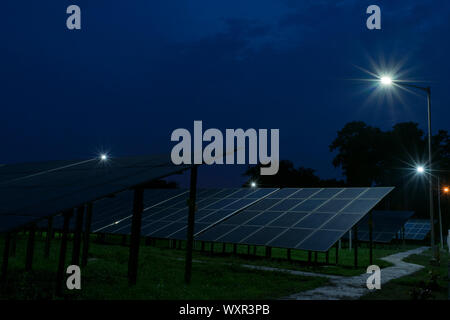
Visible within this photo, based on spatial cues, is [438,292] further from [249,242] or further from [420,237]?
[420,237]

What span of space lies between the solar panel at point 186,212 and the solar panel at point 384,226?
13.1 meters

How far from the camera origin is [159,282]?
10.7 meters

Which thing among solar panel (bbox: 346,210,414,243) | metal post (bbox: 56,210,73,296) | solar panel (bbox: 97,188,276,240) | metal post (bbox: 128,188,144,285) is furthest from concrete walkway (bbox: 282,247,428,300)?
solar panel (bbox: 346,210,414,243)

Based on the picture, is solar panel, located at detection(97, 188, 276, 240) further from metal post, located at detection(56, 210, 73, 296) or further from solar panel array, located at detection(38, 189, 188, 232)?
metal post, located at detection(56, 210, 73, 296)

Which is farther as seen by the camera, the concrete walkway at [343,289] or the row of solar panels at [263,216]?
the row of solar panels at [263,216]

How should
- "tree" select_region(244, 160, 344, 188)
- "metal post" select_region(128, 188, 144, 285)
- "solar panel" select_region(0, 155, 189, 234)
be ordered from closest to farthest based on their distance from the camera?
"solar panel" select_region(0, 155, 189, 234)
"metal post" select_region(128, 188, 144, 285)
"tree" select_region(244, 160, 344, 188)

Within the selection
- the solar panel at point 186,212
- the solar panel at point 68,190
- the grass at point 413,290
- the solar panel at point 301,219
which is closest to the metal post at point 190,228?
the solar panel at point 68,190

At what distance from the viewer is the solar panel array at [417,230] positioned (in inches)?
1486

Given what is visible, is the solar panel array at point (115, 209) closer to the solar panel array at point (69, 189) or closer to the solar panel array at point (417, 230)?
the solar panel array at point (69, 189)

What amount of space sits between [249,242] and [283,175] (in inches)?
2278

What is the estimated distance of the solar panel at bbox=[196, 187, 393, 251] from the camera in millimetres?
15062
